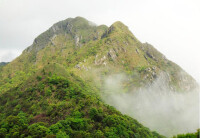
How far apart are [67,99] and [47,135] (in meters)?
35.0

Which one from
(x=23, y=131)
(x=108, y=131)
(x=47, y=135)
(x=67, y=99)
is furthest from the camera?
(x=67, y=99)

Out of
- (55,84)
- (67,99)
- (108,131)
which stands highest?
(55,84)

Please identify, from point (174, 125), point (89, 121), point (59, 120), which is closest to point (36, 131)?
point (59, 120)

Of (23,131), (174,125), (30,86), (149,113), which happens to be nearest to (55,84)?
(30,86)

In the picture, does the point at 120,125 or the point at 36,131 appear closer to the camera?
the point at 36,131

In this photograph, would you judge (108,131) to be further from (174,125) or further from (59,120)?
(174,125)

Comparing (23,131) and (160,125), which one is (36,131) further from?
(160,125)

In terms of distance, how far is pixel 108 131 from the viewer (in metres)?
77.3

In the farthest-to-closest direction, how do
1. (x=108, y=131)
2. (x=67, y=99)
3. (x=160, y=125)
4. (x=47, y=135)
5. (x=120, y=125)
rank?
(x=160, y=125)
(x=67, y=99)
(x=120, y=125)
(x=108, y=131)
(x=47, y=135)

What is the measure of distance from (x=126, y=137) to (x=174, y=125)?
142m

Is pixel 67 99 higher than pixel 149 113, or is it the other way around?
pixel 149 113

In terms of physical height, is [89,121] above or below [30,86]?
below

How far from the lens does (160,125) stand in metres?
187

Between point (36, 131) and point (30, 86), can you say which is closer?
point (36, 131)
